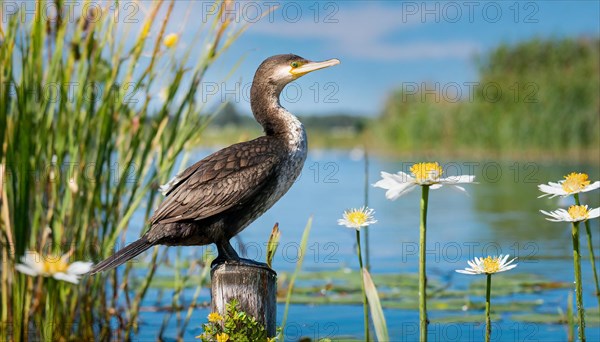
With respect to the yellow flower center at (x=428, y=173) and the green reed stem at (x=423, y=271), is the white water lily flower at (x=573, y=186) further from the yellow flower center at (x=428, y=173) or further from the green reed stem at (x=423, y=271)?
the green reed stem at (x=423, y=271)

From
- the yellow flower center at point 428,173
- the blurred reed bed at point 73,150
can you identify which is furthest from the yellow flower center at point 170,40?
the yellow flower center at point 428,173

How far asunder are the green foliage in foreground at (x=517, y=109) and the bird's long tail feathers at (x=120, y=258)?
18.0 meters

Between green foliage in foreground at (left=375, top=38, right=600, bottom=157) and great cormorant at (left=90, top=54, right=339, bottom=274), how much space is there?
17545 millimetres

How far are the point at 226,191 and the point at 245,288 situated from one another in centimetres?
38

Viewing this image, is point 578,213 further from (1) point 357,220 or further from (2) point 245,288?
(2) point 245,288

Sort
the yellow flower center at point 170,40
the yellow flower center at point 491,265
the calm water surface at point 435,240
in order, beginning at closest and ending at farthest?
1. the yellow flower center at point 491,265
2. the yellow flower center at point 170,40
3. the calm water surface at point 435,240

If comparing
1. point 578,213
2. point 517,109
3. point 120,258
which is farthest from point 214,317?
point 517,109

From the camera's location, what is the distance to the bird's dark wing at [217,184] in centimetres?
303

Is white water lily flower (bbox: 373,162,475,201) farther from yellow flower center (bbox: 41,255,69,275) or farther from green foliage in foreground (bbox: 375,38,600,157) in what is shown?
green foliage in foreground (bbox: 375,38,600,157)

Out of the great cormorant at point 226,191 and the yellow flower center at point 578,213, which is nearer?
the yellow flower center at point 578,213

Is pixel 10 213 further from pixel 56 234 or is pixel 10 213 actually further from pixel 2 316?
pixel 2 316

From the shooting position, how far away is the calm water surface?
204 inches

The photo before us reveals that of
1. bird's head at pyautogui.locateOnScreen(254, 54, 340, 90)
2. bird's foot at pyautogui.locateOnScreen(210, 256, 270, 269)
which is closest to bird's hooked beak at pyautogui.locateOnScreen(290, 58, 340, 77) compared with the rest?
bird's head at pyautogui.locateOnScreen(254, 54, 340, 90)

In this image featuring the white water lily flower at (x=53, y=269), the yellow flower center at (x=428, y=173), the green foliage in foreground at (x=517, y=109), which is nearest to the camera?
the white water lily flower at (x=53, y=269)
